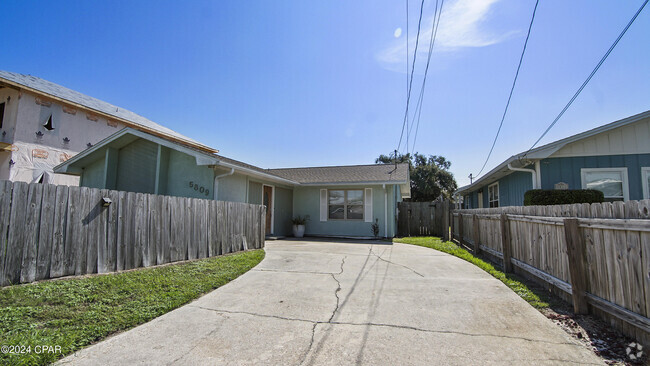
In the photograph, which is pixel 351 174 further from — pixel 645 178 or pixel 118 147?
pixel 645 178

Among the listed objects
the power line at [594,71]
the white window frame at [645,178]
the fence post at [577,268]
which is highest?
the power line at [594,71]

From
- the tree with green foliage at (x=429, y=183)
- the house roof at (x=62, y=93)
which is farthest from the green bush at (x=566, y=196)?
the tree with green foliage at (x=429, y=183)

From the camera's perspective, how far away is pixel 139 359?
2473 millimetres

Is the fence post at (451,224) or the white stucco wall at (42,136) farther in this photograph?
the fence post at (451,224)

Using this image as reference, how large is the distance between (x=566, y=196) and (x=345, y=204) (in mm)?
8351

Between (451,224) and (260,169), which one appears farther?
(451,224)

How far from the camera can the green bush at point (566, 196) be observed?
24.9 ft

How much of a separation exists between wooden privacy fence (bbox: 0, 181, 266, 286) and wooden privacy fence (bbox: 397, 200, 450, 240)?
10.8 m

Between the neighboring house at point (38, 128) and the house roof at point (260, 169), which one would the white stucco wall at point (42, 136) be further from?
the house roof at point (260, 169)

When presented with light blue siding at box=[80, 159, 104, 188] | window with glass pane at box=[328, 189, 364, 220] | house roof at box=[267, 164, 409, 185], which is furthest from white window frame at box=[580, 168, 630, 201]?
light blue siding at box=[80, 159, 104, 188]

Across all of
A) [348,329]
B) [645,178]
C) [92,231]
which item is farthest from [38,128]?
[645,178]

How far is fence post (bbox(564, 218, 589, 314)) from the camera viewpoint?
339 cm

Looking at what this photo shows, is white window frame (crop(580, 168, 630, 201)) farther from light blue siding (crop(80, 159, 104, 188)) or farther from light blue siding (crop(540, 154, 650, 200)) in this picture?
light blue siding (crop(80, 159, 104, 188))

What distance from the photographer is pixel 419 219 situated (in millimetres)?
15547
